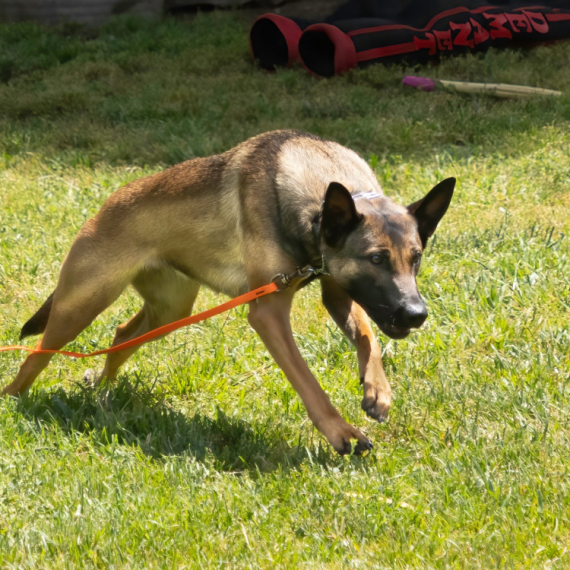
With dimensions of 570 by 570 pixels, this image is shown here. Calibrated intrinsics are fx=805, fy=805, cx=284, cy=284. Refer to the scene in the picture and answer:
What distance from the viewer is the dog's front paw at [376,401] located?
3.77 meters

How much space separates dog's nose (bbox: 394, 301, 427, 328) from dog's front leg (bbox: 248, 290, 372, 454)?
22.3 inches

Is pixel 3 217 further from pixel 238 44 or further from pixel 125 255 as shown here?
pixel 238 44

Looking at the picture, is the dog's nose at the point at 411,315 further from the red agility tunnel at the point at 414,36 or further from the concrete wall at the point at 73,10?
the concrete wall at the point at 73,10

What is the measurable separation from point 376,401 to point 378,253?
2.34 feet

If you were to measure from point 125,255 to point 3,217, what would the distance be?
3.46 meters

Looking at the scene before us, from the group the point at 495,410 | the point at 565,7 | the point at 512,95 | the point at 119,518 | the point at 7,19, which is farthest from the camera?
the point at 7,19

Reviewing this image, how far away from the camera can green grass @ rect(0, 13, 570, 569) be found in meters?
3.18

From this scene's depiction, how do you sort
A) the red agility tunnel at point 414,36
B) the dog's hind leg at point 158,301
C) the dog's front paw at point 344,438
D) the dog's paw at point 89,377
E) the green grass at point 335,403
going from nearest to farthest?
the green grass at point 335,403, the dog's front paw at point 344,438, the dog's hind leg at point 158,301, the dog's paw at point 89,377, the red agility tunnel at point 414,36

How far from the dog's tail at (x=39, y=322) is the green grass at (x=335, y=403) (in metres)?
0.29

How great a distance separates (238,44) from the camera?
1216cm

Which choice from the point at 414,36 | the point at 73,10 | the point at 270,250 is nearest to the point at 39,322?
the point at 270,250

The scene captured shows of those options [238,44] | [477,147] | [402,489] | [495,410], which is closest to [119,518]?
[402,489]

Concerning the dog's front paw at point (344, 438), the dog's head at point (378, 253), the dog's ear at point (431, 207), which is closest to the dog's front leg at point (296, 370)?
the dog's front paw at point (344, 438)

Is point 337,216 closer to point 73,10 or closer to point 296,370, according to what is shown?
point 296,370
